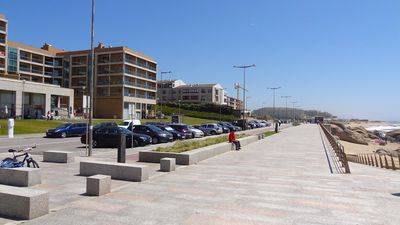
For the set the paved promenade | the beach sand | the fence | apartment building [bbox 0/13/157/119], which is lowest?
the beach sand

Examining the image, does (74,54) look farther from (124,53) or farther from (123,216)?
(123,216)

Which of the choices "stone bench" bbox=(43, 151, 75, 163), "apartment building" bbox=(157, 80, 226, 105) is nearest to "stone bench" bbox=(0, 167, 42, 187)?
"stone bench" bbox=(43, 151, 75, 163)

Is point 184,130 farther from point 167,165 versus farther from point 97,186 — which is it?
point 97,186

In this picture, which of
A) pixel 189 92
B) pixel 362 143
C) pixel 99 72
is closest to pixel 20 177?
pixel 362 143

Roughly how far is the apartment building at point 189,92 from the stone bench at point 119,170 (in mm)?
147324

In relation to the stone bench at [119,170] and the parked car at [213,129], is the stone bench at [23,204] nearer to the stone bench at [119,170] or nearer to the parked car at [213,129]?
the stone bench at [119,170]

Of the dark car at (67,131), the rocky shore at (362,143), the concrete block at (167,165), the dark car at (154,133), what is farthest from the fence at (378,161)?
the dark car at (67,131)

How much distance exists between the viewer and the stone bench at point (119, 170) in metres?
12.8

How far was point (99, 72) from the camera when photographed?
97000mm

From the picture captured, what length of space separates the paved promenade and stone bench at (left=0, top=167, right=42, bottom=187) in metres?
1.25

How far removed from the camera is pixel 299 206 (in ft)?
31.8

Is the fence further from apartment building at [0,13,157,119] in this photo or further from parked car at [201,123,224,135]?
apartment building at [0,13,157,119]

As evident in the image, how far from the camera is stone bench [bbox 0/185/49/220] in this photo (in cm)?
801

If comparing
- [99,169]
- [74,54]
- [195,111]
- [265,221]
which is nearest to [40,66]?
[74,54]
